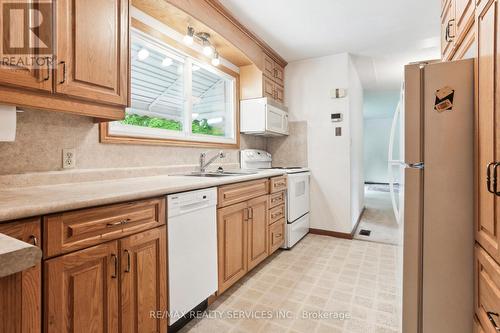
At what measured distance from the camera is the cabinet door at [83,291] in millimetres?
907

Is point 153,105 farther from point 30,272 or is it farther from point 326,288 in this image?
point 326,288

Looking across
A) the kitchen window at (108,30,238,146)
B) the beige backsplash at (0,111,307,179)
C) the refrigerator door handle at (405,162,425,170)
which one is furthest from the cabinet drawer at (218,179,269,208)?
the refrigerator door handle at (405,162,425,170)

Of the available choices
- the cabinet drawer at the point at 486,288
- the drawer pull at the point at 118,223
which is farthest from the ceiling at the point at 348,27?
the cabinet drawer at the point at 486,288

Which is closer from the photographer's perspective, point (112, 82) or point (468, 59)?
point (468, 59)

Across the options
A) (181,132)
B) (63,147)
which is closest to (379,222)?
(181,132)

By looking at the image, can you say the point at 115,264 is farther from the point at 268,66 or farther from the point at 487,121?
the point at 268,66

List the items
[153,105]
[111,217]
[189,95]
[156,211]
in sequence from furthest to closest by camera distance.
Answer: [189,95], [153,105], [156,211], [111,217]

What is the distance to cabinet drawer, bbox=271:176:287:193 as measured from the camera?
8.32 feet

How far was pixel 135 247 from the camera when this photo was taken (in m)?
1.21

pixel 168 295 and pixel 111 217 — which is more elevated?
pixel 111 217

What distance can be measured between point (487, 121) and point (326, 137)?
2.49 metres

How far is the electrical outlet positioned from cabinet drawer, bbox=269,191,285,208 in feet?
Answer: 5.50

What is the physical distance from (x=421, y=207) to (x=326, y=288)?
1.15 meters

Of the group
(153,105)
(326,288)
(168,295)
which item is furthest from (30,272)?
(326,288)
